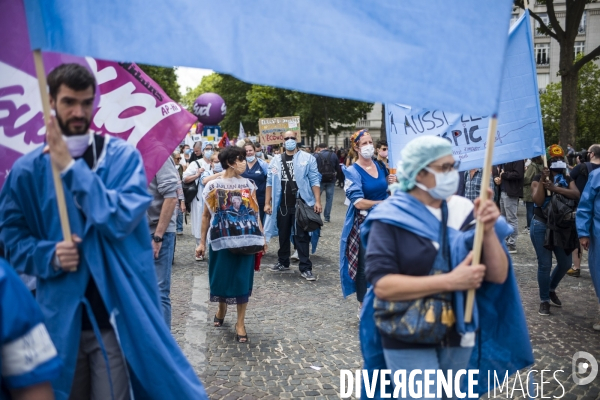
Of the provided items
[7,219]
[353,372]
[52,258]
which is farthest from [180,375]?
[353,372]

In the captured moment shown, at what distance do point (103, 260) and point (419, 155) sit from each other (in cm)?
136

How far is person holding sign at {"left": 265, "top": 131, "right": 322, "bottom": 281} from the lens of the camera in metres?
9.33

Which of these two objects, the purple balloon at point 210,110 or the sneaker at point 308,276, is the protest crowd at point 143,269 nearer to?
the sneaker at point 308,276

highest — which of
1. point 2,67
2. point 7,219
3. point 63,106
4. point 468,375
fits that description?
point 2,67

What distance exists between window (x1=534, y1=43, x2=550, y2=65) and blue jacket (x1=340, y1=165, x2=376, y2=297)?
55708mm

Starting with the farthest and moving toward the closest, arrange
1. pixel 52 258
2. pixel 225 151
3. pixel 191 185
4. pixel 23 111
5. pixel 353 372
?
pixel 191 185 < pixel 225 151 < pixel 353 372 < pixel 23 111 < pixel 52 258

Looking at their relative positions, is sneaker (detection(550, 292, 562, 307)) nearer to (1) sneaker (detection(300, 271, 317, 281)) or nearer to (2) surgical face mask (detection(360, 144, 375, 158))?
(2) surgical face mask (detection(360, 144, 375, 158))

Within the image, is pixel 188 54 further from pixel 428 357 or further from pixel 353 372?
pixel 353 372

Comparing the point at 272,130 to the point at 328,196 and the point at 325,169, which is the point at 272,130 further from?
the point at 328,196

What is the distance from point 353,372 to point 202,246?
2045 mm

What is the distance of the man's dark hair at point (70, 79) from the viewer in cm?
266

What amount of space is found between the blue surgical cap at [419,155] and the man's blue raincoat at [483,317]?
0.27ft

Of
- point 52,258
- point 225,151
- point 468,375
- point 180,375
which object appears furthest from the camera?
point 225,151

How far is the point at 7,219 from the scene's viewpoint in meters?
2.80
